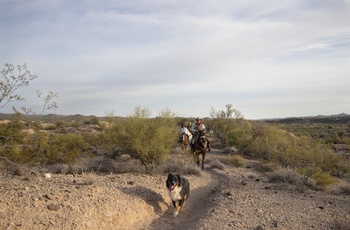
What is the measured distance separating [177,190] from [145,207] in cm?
106

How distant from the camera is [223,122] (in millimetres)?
30203

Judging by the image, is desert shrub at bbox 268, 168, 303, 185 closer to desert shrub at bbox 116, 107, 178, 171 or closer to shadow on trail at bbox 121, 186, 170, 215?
desert shrub at bbox 116, 107, 178, 171

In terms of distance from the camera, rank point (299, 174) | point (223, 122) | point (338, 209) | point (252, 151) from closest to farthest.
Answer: point (338, 209), point (299, 174), point (252, 151), point (223, 122)

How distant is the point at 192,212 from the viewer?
928 centimetres

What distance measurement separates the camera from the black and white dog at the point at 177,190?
854cm

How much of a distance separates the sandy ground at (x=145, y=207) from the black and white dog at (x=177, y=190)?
0.33 meters

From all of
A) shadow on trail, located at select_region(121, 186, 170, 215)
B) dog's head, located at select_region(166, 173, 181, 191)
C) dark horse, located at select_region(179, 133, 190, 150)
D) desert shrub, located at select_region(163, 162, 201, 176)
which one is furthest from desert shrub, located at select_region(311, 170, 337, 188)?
dark horse, located at select_region(179, 133, 190, 150)

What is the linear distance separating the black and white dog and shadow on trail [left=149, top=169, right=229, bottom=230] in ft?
0.98

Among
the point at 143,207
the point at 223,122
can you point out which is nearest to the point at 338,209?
the point at 143,207

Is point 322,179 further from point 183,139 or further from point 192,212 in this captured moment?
point 183,139

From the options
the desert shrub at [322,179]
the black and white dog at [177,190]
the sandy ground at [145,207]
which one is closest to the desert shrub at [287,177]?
the desert shrub at [322,179]

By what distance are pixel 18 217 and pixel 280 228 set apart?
241 inches

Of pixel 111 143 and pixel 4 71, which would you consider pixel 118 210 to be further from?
pixel 111 143

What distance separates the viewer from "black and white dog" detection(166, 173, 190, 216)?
854 cm
